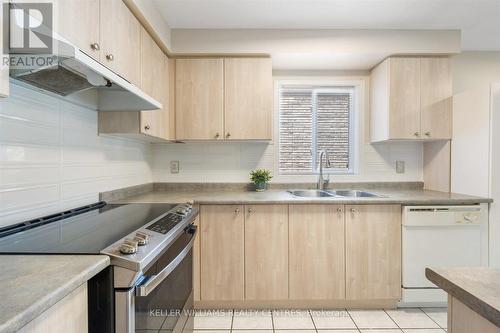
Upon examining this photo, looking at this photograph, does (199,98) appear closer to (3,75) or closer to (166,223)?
(166,223)

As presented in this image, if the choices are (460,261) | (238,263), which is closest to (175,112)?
(238,263)

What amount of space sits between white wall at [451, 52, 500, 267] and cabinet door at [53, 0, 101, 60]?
2.65 meters

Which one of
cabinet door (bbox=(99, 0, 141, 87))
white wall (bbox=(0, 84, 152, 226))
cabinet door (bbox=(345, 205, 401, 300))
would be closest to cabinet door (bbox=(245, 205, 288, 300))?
cabinet door (bbox=(345, 205, 401, 300))

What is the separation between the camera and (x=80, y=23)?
1.21 m

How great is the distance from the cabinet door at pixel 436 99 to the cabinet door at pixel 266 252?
1526mm

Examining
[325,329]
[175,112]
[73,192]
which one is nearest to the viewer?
[73,192]

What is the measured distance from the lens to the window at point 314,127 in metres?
2.88

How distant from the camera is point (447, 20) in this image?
7.38 feet

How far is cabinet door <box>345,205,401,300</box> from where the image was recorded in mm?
2158

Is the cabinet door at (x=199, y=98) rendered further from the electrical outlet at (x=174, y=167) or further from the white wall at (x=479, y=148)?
the white wall at (x=479, y=148)

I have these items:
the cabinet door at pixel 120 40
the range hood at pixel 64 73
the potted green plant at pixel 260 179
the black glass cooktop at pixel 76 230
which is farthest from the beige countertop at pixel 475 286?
the potted green plant at pixel 260 179

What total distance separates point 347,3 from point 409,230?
1.76m

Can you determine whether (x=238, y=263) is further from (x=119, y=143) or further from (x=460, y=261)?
(x=460, y=261)

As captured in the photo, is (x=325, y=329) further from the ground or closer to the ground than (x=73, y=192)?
closer to the ground
